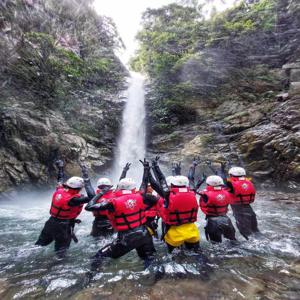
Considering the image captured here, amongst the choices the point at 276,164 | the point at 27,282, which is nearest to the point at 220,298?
the point at 27,282

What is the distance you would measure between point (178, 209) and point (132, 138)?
1534 centimetres

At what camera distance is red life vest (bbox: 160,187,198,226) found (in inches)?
195

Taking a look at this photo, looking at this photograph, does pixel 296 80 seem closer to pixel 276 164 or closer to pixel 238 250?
pixel 276 164

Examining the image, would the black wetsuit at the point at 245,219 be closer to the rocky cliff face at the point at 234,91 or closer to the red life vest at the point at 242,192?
the red life vest at the point at 242,192

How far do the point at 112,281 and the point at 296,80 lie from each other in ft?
60.1

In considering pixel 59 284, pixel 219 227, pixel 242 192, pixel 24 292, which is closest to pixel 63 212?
pixel 59 284

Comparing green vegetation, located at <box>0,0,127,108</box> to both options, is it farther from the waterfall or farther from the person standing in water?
the person standing in water

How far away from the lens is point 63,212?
5.67 metres

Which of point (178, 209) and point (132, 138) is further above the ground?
point (132, 138)

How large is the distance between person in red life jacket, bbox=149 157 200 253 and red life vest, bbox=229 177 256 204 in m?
2.11

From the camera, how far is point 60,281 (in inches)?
180

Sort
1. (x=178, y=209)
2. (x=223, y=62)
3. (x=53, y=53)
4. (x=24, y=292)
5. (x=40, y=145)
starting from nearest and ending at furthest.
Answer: (x=24, y=292), (x=178, y=209), (x=40, y=145), (x=53, y=53), (x=223, y=62)

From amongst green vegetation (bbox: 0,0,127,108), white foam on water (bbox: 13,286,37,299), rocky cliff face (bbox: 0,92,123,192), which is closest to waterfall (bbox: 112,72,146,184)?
rocky cliff face (bbox: 0,92,123,192)

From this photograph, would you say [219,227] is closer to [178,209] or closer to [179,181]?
[178,209]
